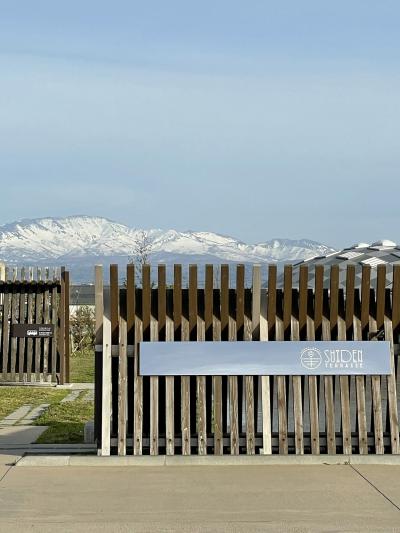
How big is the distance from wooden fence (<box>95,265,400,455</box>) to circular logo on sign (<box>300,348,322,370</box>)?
0.38 ft

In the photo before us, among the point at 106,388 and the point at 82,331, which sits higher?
the point at 82,331

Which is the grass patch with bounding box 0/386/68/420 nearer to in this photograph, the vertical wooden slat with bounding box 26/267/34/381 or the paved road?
the vertical wooden slat with bounding box 26/267/34/381

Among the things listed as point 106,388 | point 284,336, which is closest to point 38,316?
point 106,388

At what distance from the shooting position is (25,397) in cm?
1622

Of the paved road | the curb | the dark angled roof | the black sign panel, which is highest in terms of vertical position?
the dark angled roof

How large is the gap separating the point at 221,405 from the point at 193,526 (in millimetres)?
2431

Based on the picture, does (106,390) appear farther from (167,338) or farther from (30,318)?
(30,318)

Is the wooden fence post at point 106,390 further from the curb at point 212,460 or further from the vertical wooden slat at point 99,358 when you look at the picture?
the curb at point 212,460

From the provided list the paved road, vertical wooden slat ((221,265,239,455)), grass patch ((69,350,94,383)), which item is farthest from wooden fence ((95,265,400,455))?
grass patch ((69,350,94,383))

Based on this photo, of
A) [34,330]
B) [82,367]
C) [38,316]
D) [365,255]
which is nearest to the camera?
[34,330]

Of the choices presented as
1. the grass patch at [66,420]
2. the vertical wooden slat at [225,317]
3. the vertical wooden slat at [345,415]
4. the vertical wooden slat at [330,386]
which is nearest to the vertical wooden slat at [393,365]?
the vertical wooden slat at [345,415]

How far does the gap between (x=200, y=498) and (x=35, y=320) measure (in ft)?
37.0

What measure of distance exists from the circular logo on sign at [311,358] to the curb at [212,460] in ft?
2.63

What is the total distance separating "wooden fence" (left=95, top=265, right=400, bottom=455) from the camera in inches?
366
